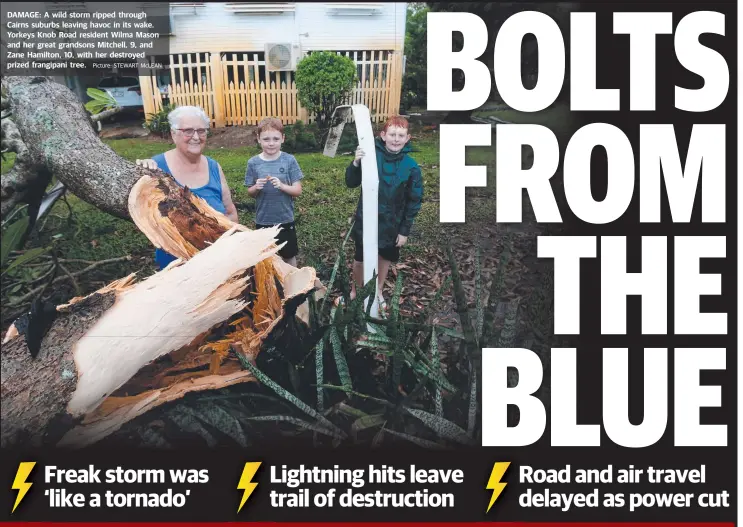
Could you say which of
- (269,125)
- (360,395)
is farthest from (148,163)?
(360,395)

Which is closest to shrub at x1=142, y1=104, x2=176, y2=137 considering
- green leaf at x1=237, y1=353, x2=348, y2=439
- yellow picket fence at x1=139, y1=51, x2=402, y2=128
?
yellow picket fence at x1=139, y1=51, x2=402, y2=128

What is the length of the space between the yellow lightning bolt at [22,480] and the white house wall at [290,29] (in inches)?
66.0

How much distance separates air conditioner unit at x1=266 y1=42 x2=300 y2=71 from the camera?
2.00 meters

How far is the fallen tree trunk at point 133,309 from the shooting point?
171 cm

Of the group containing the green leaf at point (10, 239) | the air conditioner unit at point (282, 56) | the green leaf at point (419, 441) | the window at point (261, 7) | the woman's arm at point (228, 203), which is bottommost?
the green leaf at point (419, 441)

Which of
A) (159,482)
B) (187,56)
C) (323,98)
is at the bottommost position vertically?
(159,482)

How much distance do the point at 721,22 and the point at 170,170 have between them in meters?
2.17

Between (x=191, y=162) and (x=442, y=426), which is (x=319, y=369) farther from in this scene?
(x=191, y=162)

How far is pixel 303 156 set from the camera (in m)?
2.07

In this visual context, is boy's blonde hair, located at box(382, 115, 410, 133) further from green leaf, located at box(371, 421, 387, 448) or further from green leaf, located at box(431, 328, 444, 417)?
green leaf, located at box(371, 421, 387, 448)

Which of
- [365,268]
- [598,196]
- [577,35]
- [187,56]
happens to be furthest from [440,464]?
[187,56]

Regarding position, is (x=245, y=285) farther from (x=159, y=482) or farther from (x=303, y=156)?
(x=159, y=482)

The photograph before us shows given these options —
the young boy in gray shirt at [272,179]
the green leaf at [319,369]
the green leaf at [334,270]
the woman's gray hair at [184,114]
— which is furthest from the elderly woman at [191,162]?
the green leaf at [319,369]

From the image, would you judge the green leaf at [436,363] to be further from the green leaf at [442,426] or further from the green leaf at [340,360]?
the green leaf at [340,360]
